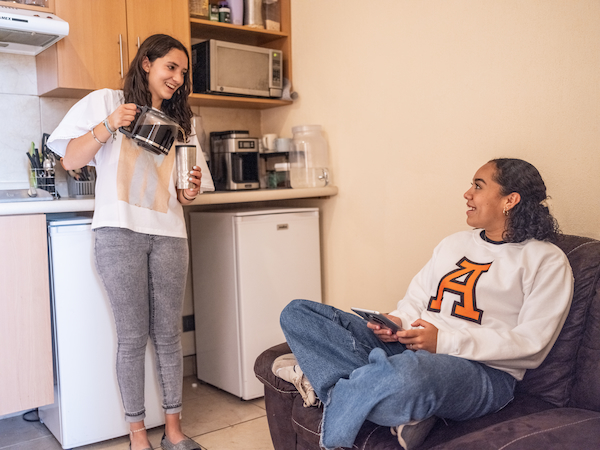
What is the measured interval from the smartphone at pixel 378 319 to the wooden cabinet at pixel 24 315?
3.61 ft

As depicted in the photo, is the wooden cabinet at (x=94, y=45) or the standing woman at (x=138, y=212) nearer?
the standing woman at (x=138, y=212)

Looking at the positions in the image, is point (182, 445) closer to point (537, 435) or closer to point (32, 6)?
point (537, 435)

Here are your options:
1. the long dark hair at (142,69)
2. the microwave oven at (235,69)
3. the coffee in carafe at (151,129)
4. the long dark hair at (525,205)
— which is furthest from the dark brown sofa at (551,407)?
the microwave oven at (235,69)

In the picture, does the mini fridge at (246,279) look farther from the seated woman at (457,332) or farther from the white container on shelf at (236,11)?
the white container on shelf at (236,11)

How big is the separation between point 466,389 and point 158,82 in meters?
1.30

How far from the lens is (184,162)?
1.86 metres

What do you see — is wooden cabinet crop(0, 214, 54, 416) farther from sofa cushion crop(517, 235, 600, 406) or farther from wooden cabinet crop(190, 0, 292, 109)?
sofa cushion crop(517, 235, 600, 406)

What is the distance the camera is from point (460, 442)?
1240mm

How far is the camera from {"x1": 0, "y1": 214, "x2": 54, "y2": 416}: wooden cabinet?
190cm

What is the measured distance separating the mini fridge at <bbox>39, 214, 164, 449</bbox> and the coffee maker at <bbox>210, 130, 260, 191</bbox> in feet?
2.86

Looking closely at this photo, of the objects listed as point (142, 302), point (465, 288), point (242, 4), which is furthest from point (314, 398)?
point (242, 4)

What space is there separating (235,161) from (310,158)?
360 millimetres

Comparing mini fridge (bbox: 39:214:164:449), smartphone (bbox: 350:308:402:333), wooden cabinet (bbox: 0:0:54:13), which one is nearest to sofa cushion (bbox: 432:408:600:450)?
smartphone (bbox: 350:308:402:333)

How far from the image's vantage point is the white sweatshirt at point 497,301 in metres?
1.44
